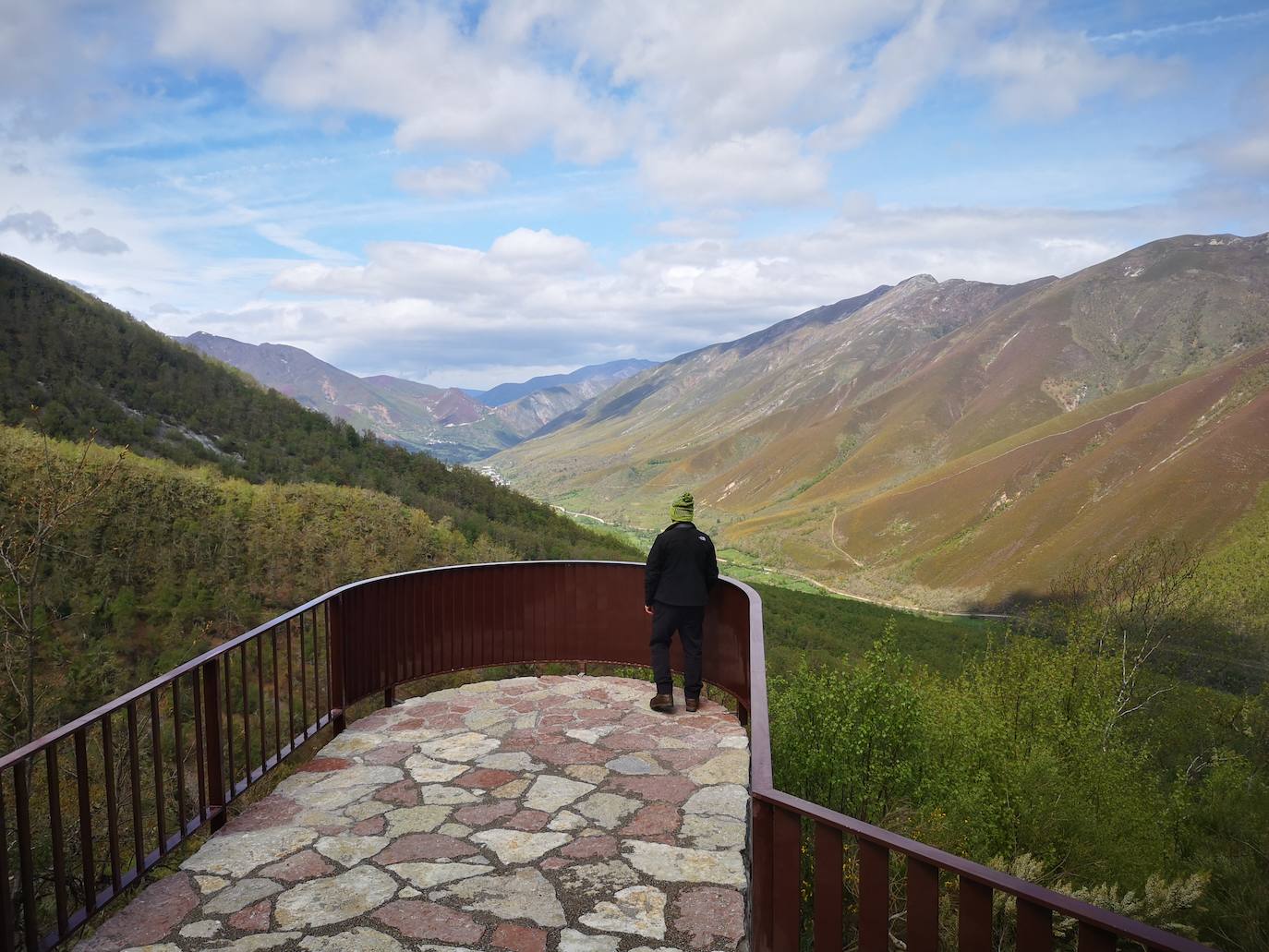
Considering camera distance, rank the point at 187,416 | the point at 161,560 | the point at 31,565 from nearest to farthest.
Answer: the point at 31,565, the point at 161,560, the point at 187,416

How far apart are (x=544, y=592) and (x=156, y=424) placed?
27980 millimetres

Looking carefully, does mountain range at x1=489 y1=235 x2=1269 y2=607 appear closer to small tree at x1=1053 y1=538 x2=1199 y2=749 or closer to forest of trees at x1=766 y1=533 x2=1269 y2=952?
small tree at x1=1053 y1=538 x2=1199 y2=749

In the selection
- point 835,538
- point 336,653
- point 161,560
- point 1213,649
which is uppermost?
point 336,653

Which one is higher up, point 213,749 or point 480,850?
point 213,749

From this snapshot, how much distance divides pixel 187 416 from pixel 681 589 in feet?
106

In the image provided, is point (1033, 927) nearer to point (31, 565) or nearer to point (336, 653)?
point (336, 653)

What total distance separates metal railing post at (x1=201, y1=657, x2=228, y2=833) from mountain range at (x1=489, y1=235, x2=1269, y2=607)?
79.9m

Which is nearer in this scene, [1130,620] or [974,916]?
[974,916]

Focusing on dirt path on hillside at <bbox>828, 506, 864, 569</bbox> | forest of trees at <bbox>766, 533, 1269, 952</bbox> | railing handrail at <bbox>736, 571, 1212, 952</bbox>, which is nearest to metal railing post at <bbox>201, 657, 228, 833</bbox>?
railing handrail at <bbox>736, 571, 1212, 952</bbox>

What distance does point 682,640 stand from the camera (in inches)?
271

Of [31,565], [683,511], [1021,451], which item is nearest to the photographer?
[683,511]

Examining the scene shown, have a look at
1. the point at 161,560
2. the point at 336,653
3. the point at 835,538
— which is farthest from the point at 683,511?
the point at 835,538

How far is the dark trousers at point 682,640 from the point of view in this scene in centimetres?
671

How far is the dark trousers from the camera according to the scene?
264 inches
